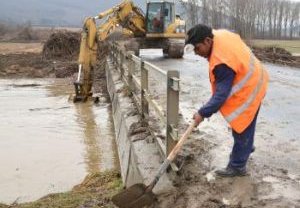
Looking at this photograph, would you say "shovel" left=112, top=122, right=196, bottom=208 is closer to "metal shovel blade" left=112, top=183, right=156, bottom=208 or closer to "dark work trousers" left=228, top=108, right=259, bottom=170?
"metal shovel blade" left=112, top=183, right=156, bottom=208

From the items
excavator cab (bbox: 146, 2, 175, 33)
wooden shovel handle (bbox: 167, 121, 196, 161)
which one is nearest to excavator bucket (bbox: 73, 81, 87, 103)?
excavator cab (bbox: 146, 2, 175, 33)

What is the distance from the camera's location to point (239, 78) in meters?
5.17

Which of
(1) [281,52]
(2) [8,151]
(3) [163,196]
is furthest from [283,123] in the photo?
(1) [281,52]

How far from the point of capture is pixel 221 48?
5.07 m

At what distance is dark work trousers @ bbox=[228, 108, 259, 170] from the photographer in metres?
5.46

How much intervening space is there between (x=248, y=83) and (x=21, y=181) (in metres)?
4.64

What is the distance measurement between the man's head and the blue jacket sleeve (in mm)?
259

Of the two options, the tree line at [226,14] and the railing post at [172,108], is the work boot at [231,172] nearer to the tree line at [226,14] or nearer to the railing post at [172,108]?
the railing post at [172,108]

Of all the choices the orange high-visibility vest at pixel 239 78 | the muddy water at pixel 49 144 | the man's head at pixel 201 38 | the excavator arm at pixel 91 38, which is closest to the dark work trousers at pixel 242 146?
the orange high-visibility vest at pixel 239 78

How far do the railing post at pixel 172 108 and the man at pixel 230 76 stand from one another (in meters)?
0.48

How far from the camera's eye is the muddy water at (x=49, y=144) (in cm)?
836

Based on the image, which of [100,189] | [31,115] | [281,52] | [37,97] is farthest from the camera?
[281,52]

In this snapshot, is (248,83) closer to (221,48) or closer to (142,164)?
(221,48)

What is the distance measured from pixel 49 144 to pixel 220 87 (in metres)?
6.62
